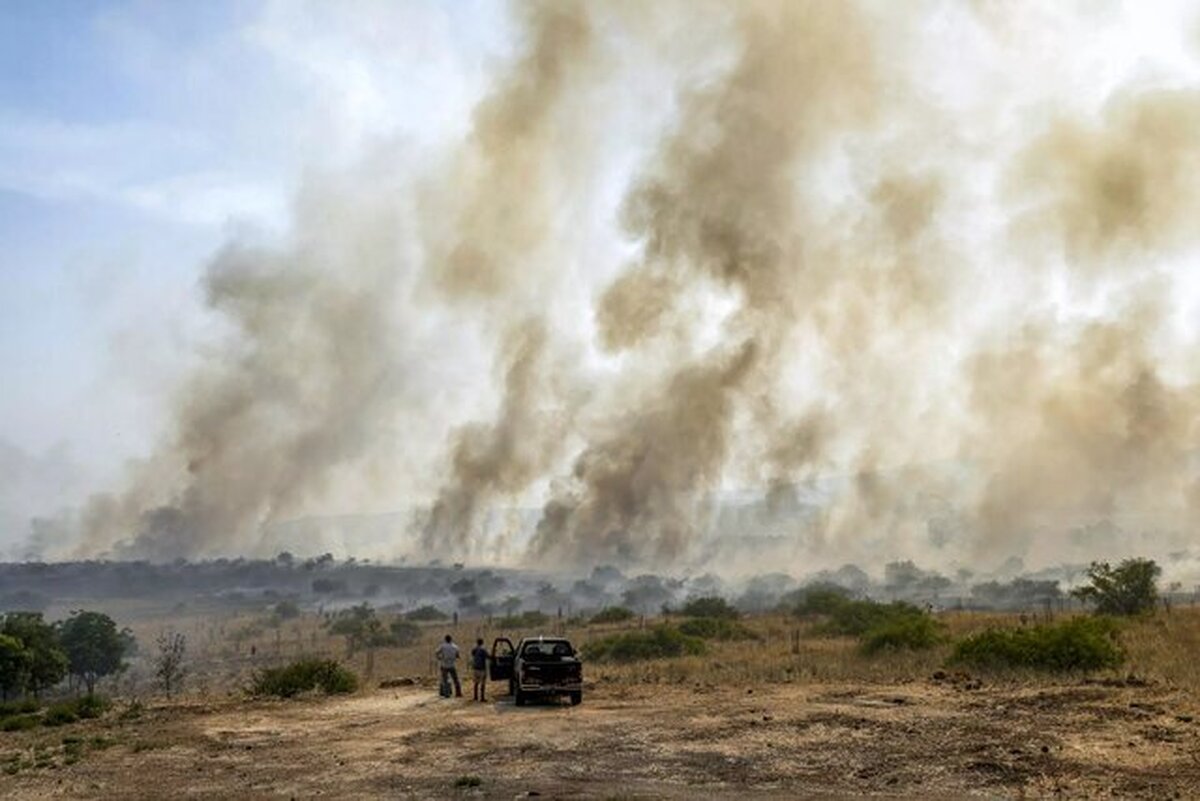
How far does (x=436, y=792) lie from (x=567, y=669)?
32.1ft

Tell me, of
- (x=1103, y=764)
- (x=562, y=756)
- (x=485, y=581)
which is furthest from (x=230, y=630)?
(x=1103, y=764)

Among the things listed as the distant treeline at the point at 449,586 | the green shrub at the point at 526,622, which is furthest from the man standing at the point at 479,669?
the distant treeline at the point at 449,586

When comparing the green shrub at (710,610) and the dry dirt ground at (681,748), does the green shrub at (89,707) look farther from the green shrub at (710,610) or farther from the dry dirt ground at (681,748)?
Answer: the green shrub at (710,610)

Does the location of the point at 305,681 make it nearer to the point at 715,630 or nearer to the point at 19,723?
the point at 19,723

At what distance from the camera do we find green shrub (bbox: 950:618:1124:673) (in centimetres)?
2469

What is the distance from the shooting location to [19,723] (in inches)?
1000

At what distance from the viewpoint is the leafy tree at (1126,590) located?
149 ft

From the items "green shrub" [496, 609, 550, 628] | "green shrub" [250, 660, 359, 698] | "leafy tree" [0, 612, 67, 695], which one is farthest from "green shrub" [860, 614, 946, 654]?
"green shrub" [496, 609, 550, 628]

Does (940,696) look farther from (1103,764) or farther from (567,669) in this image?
(567,669)

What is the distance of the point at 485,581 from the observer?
136 m

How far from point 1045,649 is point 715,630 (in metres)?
23.3

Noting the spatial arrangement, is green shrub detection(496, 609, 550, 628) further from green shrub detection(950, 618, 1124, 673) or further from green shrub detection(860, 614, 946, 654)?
green shrub detection(950, 618, 1124, 673)

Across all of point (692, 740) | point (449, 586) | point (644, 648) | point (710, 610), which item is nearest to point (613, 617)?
point (710, 610)

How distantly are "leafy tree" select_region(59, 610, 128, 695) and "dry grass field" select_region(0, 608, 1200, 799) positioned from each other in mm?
26231
